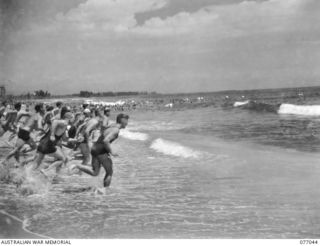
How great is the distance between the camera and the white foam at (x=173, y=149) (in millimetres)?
10639

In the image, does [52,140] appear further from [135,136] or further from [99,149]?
[135,136]

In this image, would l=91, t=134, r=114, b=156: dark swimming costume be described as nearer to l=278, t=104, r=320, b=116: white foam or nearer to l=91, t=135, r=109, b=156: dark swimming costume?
l=91, t=135, r=109, b=156: dark swimming costume

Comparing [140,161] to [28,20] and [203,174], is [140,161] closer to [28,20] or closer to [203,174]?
[203,174]

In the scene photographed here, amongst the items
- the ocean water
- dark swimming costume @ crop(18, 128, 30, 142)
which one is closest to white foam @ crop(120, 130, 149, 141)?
the ocean water

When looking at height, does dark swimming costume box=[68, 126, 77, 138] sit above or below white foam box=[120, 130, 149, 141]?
above

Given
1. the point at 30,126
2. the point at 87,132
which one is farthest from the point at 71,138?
the point at 87,132

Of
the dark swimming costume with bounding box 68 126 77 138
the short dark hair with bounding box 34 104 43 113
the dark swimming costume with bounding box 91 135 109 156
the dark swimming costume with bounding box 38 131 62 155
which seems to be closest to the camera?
the dark swimming costume with bounding box 91 135 109 156

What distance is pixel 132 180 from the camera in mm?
7504

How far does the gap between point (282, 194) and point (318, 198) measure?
0.55 m

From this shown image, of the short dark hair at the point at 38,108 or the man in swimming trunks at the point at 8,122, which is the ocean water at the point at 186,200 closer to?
the short dark hair at the point at 38,108

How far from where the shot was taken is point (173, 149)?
11.7m

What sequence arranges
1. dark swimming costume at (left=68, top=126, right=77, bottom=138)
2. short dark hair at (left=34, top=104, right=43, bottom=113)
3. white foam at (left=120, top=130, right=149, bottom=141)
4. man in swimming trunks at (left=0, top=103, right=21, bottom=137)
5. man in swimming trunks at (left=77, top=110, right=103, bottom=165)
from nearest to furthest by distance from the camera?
man in swimming trunks at (left=77, top=110, right=103, bottom=165) < short dark hair at (left=34, top=104, right=43, bottom=113) < dark swimming costume at (left=68, top=126, right=77, bottom=138) < man in swimming trunks at (left=0, top=103, right=21, bottom=137) < white foam at (left=120, top=130, right=149, bottom=141)

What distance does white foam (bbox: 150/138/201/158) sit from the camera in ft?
34.9

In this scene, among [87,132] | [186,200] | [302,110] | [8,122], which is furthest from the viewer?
[302,110]
